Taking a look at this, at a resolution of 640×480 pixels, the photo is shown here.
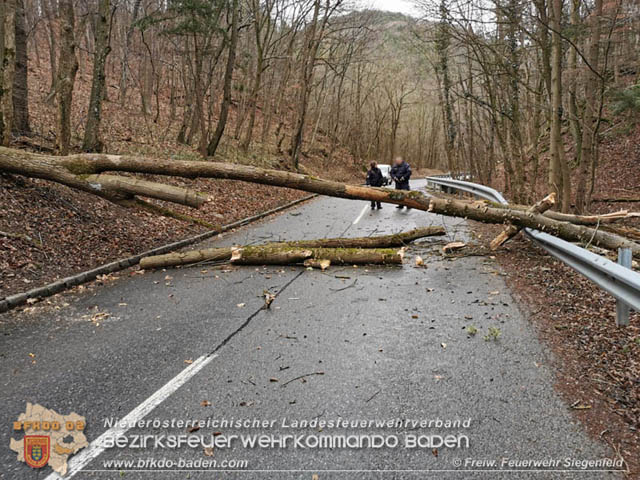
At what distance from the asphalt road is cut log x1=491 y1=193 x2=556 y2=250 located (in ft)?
7.05

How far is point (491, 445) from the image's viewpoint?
3.13 m

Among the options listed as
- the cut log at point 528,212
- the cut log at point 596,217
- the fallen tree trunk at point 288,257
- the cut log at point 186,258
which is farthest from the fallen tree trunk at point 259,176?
the cut log at point 186,258

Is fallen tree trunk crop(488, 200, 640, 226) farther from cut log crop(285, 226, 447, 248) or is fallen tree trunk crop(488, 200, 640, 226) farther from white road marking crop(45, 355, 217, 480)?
white road marking crop(45, 355, 217, 480)

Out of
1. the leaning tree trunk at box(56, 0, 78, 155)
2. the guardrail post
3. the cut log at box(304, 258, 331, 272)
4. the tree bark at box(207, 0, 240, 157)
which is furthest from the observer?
the tree bark at box(207, 0, 240, 157)

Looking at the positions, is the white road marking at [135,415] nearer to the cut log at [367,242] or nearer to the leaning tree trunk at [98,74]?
the cut log at [367,242]

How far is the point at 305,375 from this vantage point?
4.20 meters

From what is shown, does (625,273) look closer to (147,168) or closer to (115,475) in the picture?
(115,475)

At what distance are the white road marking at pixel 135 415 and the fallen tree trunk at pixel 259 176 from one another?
5.46 metres

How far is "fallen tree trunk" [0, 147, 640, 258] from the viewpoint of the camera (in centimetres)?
853

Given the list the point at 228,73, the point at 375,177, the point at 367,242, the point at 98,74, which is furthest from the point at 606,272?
the point at 228,73

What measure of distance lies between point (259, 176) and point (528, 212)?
5.50 meters

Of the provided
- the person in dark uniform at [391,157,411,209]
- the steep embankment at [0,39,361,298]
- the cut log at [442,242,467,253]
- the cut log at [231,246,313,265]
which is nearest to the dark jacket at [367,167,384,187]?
the person in dark uniform at [391,157,411,209]

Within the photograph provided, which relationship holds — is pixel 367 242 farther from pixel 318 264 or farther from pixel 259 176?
pixel 259 176

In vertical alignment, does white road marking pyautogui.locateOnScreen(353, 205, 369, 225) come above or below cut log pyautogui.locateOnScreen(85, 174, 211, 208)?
below
